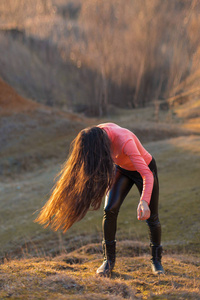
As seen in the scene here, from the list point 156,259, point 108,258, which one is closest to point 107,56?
point 156,259

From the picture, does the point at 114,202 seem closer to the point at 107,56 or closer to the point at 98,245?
the point at 98,245

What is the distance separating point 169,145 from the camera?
13367 millimetres

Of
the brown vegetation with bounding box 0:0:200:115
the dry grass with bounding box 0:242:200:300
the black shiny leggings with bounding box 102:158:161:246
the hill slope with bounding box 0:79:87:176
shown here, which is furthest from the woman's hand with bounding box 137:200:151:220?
the brown vegetation with bounding box 0:0:200:115

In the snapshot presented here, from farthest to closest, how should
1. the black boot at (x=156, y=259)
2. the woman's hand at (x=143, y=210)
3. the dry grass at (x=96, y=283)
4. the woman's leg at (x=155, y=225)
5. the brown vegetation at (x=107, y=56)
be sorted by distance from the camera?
the brown vegetation at (x=107, y=56) < the black boot at (x=156, y=259) < the woman's leg at (x=155, y=225) < the woman's hand at (x=143, y=210) < the dry grass at (x=96, y=283)

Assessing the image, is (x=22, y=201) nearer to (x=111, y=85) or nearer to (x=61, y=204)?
(x=61, y=204)

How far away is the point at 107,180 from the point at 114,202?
267 mm

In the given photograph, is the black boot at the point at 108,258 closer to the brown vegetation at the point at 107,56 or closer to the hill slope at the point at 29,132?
the hill slope at the point at 29,132

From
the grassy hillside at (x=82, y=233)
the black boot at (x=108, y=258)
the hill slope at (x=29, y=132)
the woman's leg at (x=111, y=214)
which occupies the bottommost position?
the hill slope at (x=29, y=132)

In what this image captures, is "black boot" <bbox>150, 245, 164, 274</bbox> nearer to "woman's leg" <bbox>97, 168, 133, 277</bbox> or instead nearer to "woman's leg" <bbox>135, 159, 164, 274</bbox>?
"woman's leg" <bbox>135, 159, 164, 274</bbox>

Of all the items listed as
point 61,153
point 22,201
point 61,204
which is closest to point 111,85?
point 61,153

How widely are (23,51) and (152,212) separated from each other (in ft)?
133

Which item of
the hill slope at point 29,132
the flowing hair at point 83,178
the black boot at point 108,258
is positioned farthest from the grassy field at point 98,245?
the hill slope at point 29,132

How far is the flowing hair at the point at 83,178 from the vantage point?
292 cm

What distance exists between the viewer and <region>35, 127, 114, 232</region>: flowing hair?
292 cm
